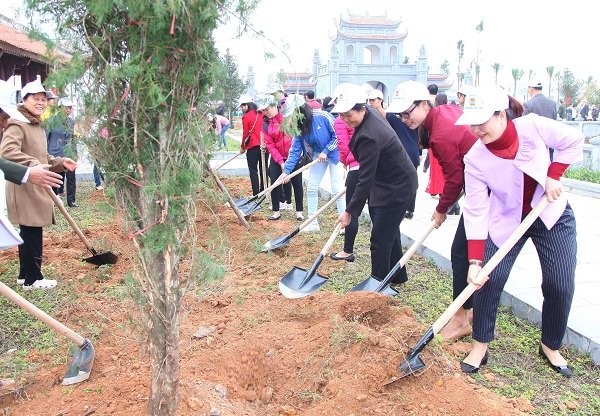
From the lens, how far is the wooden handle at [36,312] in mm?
2709

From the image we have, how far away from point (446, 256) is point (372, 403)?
2693mm

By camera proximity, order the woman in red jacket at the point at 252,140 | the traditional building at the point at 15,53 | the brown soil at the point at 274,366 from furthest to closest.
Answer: the traditional building at the point at 15,53
the woman in red jacket at the point at 252,140
the brown soil at the point at 274,366

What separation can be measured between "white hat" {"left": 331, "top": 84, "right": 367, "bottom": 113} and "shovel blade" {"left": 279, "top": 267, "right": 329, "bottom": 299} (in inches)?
53.6

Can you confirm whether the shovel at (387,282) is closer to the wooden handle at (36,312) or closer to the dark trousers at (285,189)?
the wooden handle at (36,312)

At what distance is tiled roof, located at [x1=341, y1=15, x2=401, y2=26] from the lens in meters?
43.3

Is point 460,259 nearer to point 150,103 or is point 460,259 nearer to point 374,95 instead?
point 150,103

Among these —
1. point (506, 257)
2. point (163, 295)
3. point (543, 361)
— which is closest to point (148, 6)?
point (163, 295)

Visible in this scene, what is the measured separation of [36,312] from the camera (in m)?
2.81

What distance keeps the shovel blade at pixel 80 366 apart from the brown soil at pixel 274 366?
0.13 ft

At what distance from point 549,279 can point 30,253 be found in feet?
13.1

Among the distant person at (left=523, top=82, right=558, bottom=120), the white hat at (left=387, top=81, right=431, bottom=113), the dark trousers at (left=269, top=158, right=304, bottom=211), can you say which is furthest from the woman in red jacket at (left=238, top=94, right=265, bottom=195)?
the white hat at (left=387, top=81, right=431, bottom=113)

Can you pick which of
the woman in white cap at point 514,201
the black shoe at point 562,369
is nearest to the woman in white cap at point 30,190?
the woman in white cap at point 514,201

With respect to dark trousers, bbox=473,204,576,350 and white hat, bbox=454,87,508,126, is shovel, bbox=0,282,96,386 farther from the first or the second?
white hat, bbox=454,87,508,126

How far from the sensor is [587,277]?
454cm
